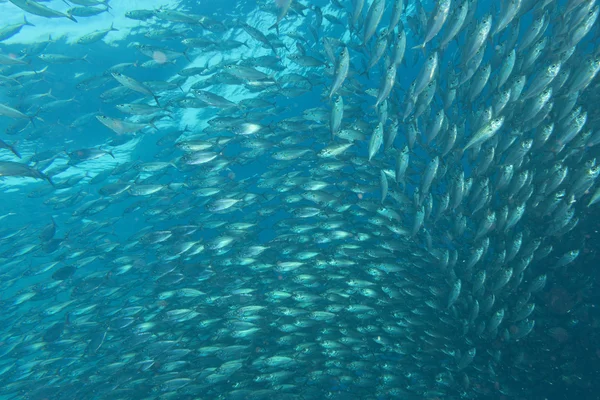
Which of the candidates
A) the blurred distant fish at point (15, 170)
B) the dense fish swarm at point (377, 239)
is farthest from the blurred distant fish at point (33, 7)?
the blurred distant fish at point (15, 170)

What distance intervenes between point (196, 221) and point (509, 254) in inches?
390

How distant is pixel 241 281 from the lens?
10156mm

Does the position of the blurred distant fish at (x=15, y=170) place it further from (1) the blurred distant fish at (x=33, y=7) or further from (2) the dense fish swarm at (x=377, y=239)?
(1) the blurred distant fish at (x=33, y=7)

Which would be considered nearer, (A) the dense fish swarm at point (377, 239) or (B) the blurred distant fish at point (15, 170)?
(A) the dense fish swarm at point (377, 239)

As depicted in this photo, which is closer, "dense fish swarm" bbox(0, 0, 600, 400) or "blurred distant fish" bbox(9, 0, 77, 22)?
"dense fish swarm" bbox(0, 0, 600, 400)

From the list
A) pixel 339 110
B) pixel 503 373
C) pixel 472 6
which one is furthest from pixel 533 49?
pixel 503 373

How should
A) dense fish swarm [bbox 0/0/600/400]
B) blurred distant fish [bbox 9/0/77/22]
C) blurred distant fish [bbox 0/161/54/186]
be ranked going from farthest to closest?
blurred distant fish [bbox 9/0/77/22] → blurred distant fish [bbox 0/161/54/186] → dense fish swarm [bbox 0/0/600/400]

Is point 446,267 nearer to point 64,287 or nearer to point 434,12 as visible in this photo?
point 434,12

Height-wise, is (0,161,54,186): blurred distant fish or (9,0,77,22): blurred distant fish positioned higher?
(9,0,77,22): blurred distant fish

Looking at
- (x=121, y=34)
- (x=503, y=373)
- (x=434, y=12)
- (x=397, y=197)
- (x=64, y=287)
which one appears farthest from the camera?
(x=121, y=34)

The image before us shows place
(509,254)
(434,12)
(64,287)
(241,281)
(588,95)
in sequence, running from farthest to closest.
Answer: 1. (64,287)
2. (241,281)
3. (588,95)
4. (509,254)
5. (434,12)

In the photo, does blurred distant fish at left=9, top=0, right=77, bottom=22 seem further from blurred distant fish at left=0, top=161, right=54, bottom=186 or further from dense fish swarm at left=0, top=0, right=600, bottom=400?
blurred distant fish at left=0, top=161, right=54, bottom=186

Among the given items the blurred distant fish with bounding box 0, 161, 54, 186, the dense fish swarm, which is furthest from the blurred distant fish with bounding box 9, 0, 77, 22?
the blurred distant fish with bounding box 0, 161, 54, 186

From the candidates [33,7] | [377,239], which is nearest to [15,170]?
[33,7]
